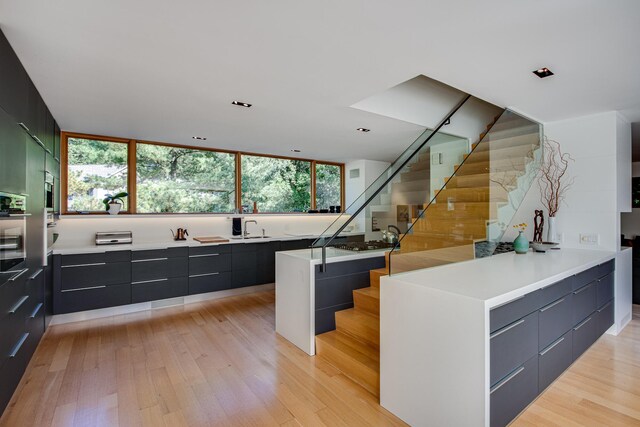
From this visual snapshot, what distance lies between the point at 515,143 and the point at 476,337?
2.67 meters

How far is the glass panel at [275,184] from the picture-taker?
5668mm

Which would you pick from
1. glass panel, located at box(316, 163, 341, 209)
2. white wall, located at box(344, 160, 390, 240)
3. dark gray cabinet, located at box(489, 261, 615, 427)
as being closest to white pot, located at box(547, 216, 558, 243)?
dark gray cabinet, located at box(489, 261, 615, 427)

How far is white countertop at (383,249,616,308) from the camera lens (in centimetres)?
176

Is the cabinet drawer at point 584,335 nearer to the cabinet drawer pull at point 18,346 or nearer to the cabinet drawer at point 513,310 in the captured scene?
the cabinet drawer at point 513,310

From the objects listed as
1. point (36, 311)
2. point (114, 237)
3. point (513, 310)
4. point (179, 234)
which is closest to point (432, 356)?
point (513, 310)

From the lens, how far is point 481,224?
2852mm

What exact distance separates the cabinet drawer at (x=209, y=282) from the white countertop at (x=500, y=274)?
130 inches

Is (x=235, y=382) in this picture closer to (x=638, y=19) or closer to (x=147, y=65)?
(x=147, y=65)

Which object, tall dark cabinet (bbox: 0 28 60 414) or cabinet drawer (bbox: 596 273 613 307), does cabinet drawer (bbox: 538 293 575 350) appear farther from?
tall dark cabinet (bbox: 0 28 60 414)

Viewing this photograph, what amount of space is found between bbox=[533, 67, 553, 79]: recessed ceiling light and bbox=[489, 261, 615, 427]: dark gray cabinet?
1.58 meters

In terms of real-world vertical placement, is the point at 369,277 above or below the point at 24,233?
below

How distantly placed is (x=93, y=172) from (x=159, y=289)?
1880mm

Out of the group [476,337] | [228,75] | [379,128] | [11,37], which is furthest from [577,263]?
[11,37]

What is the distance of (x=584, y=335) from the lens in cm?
272
